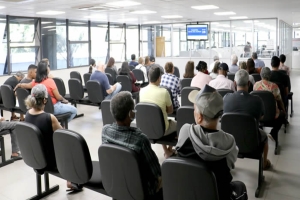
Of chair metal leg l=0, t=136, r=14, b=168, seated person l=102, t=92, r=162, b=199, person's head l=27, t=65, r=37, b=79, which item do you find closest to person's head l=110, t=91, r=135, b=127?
seated person l=102, t=92, r=162, b=199

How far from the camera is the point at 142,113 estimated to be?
3689mm

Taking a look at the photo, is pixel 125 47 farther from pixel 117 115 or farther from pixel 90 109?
pixel 117 115

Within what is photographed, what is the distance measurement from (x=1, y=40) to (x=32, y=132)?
7.40 m

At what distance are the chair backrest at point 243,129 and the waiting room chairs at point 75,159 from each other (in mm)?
1378

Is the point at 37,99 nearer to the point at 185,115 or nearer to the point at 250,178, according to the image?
the point at 185,115

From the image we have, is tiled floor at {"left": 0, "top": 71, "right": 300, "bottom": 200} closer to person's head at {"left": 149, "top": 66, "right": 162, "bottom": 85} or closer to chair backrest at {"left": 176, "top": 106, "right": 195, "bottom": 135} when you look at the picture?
chair backrest at {"left": 176, "top": 106, "right": 195, "bottom": 135}

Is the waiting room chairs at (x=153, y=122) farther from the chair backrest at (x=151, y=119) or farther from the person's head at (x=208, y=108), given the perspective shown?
the person's head at (x=208, y=108)

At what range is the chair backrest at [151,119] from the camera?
3578 millimetres

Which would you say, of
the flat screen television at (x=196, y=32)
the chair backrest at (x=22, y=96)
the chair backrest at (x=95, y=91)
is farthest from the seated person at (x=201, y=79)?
the flat screen television at (x=196, y=32)

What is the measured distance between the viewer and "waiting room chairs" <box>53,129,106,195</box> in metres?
2.39

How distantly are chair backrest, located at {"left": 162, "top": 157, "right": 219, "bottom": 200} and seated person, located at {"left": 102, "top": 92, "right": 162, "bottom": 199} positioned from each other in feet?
0.87

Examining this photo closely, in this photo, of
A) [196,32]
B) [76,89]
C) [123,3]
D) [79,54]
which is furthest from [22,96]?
[196,32]

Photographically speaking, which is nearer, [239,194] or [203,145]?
[203,145]

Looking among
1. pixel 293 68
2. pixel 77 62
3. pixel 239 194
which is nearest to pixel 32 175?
pixel 239 194
